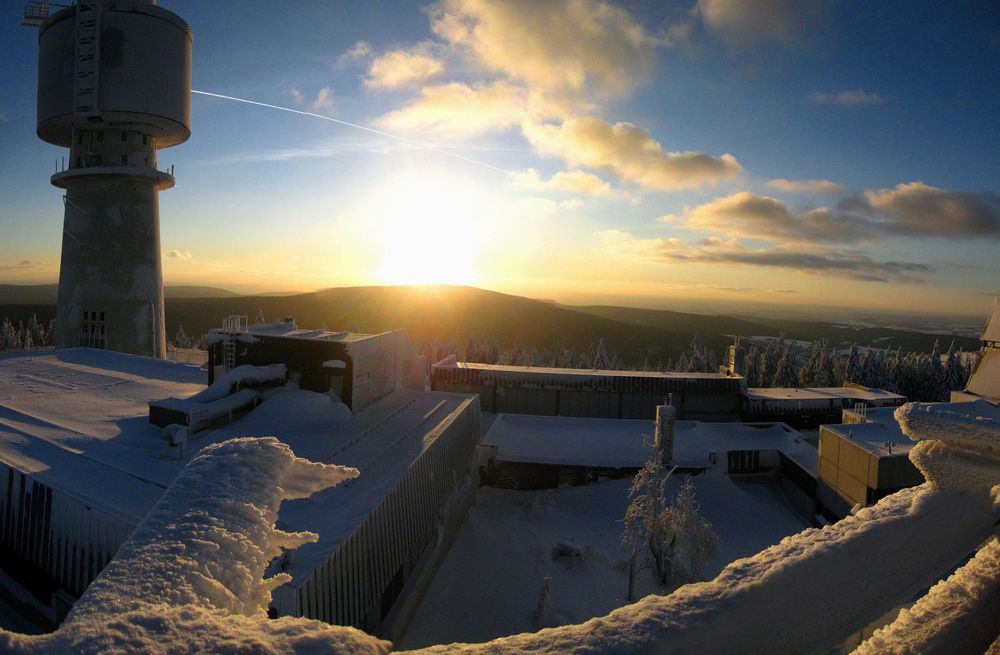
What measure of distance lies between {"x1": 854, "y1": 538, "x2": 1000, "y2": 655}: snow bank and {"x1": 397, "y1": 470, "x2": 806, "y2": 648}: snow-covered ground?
484 inches

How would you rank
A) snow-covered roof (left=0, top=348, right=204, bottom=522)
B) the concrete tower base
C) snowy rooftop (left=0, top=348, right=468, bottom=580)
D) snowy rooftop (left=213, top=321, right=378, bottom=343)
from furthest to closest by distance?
the concrete tower base < snowy rooftop (left=213, top=321, right=378, bottom=343) < snow-covered roof (left=0, top=348, right=204, bottom=522) < snowy rooftop (left=0, top=348, right=468, bottom=580)

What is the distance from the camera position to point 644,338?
530 ft

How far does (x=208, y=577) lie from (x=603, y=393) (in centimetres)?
3085

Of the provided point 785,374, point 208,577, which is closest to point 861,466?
point 208,577

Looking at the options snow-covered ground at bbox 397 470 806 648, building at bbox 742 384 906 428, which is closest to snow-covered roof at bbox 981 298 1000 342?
snow-covered ground at bbox 397 470 806 648

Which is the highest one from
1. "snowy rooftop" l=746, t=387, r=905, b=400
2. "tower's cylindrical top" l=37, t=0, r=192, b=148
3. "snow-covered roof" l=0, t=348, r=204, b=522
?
"tower's cylindrical top" l=37, t=0, r=192, b=148

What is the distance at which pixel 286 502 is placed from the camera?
1086 cm

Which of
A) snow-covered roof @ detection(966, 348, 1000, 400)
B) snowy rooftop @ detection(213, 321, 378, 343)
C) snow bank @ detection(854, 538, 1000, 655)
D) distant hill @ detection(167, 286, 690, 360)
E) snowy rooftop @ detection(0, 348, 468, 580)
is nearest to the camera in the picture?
snow bank @ detection(854, 538, 1000, 655)

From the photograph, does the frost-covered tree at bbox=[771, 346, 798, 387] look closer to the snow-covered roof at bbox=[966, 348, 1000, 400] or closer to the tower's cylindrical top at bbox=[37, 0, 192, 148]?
the snow-covered roof at bbox=[966, 348, 1000, 400]

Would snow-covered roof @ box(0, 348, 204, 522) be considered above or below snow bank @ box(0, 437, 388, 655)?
below

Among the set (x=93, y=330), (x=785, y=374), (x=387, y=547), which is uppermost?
(x=93, y=330)

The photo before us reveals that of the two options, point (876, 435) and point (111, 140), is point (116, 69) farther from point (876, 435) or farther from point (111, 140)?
point (876, 435)

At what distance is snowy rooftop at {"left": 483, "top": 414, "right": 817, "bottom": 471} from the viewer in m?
23.4

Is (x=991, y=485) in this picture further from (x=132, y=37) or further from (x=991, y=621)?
(x=132, y=37)
